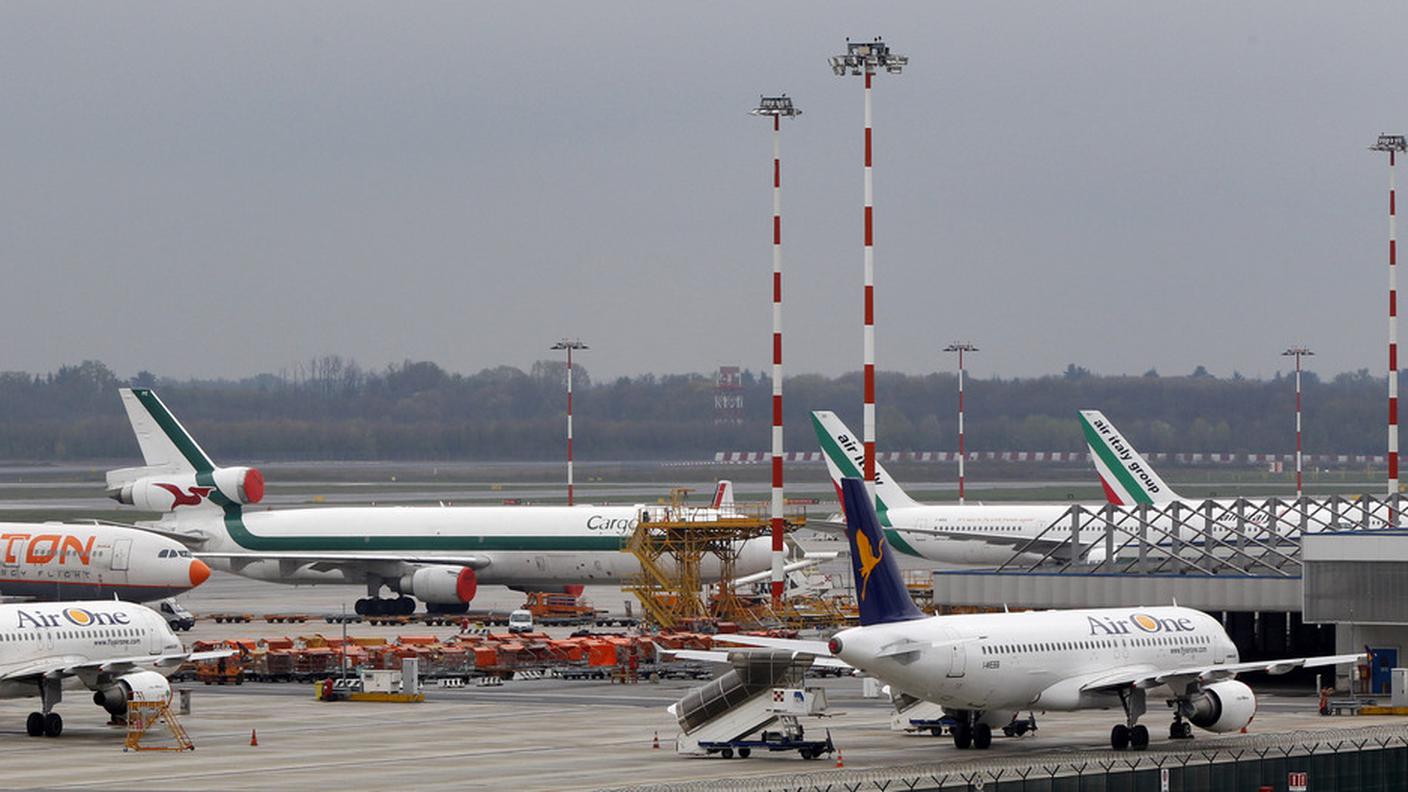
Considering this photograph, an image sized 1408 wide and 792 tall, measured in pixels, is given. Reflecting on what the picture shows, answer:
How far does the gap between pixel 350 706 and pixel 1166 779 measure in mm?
31167

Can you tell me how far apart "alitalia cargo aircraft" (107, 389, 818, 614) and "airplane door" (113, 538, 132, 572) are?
1275 centimetres

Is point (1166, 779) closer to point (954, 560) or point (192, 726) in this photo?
point (192, 726)

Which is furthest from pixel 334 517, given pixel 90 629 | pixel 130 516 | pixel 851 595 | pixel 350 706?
pixel 130 516

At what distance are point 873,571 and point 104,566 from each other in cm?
4481

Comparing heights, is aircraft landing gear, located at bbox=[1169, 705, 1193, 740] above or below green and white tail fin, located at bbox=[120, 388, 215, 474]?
below

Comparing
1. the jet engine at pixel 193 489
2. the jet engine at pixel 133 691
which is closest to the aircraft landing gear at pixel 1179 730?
the jet engine at pixel 133 691

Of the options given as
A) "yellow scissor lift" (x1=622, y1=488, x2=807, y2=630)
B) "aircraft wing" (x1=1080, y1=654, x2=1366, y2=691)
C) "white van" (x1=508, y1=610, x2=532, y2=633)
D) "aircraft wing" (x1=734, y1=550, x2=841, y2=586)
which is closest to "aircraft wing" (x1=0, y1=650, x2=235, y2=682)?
"aircraft wing" (x1=1080, y1=654, x2=1366, y2=691)

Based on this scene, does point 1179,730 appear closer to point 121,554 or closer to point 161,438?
point 121,554

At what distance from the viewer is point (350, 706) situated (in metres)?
62.7

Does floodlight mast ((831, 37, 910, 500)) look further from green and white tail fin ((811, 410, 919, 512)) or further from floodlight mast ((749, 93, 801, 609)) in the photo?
green and white tail fin ((811, 410, 919, 512))

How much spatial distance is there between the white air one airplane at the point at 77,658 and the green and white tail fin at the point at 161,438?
142ft

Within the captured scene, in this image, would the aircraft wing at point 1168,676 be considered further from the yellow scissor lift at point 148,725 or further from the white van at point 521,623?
the white van at point 521,623

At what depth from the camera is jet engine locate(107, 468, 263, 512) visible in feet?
325

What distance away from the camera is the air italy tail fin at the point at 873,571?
156 ft
